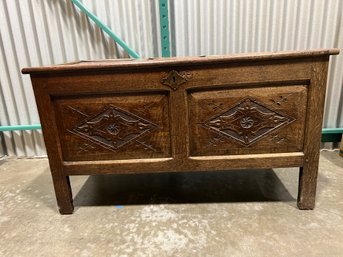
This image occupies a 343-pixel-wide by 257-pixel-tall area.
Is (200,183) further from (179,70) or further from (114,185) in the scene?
(179,70)

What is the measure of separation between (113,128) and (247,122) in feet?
2.16

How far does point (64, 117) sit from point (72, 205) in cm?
50

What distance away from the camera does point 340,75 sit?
1.98m

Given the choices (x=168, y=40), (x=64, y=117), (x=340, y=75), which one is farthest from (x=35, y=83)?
(x=340, y=75)

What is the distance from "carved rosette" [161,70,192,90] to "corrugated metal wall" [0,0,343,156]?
840 mm

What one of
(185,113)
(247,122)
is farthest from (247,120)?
(185,113)

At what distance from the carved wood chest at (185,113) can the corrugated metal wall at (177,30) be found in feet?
2.73

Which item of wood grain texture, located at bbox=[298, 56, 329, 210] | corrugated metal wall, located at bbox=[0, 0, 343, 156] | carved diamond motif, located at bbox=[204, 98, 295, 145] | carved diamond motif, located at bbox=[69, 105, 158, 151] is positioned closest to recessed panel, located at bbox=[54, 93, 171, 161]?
carved diamond motif, located at bbox=[69, 105, 158, 151]

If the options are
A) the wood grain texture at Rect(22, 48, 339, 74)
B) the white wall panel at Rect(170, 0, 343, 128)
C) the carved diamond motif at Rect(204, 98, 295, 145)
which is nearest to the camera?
the wood grain texture at Rect(22, 48, 339, 74)

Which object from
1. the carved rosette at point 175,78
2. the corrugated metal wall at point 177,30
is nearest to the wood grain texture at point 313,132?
the carved rosette at point 175,78

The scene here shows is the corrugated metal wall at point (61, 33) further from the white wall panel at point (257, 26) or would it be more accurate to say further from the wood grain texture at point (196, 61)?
the wood grain texture at point (196, 61)

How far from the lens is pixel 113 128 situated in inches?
52.4

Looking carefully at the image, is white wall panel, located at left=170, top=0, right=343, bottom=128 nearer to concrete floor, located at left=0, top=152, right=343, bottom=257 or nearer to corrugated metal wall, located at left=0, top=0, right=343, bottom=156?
corrugated metal wall, located at left=0, top=0, right=343, bottom=156

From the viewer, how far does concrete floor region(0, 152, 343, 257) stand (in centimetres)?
118
